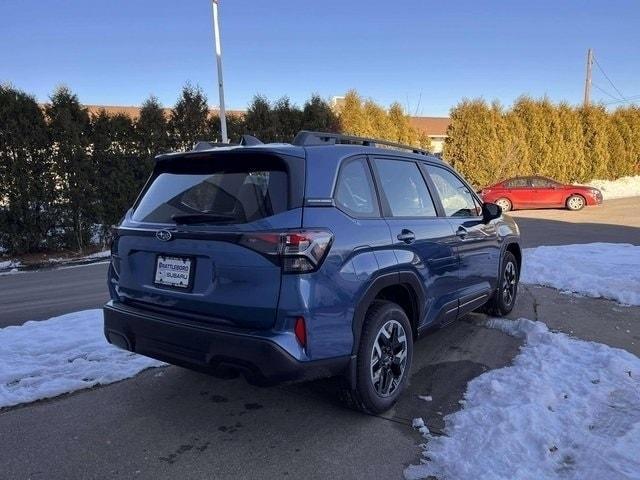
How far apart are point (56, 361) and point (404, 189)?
333 cm

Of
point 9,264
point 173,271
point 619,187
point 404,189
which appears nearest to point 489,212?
point 404,189

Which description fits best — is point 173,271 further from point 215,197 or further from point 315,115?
point 315,115

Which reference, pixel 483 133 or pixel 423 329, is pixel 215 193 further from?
pixel 483 133

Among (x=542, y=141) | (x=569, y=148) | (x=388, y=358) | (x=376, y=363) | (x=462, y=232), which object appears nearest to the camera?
(x=376, y=363)

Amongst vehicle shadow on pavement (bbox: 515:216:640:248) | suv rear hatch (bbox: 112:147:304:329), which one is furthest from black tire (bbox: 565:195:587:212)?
suv rear hatch (bbox: 112:147:304:329)

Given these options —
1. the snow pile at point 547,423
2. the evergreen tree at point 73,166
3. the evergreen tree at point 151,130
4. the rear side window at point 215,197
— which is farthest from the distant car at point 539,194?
the rear side window at point 215,197

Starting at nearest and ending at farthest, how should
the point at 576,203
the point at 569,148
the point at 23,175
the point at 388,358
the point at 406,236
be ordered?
the point at 388,358 < the point at 406,236 < the point at 23,175 < the point at 576,203 < the point at 569,148

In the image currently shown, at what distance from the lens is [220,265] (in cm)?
305

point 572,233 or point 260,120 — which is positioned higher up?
point 260,120

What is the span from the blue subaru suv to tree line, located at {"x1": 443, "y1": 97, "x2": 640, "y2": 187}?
23.1 m

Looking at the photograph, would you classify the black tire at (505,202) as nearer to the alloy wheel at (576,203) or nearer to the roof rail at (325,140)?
the alloy wheel at (576,203)

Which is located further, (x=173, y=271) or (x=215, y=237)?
(x=173, y=271)

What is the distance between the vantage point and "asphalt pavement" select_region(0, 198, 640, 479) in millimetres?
3000

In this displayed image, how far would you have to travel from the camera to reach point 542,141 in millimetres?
28266
